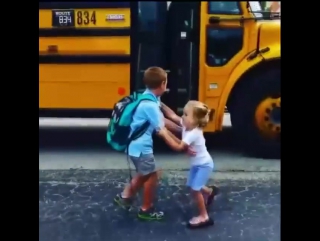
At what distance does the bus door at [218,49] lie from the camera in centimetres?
704

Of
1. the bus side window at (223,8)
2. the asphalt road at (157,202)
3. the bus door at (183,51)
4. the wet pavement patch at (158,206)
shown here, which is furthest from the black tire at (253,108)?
the wet pavement patch at (158,206)

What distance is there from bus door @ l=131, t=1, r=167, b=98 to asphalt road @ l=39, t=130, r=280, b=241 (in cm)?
92

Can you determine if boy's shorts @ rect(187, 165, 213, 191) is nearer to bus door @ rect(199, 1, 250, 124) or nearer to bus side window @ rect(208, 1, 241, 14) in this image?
bus door @ rect(199, 1, 250, 124)

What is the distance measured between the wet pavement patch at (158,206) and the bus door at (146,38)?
1275mm

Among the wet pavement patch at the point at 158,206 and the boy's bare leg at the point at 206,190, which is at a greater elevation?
the boy's bare leg at the point at 206,190

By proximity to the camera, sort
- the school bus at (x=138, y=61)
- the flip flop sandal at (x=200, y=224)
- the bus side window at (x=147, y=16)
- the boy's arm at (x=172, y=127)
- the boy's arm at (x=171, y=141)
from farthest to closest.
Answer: the bus side window at (x=147, y=16), the school bus at (x=138, y=61), the boy's arm at (x=172, y=127), the flip flop sandal at (x=200, y=224), the boy's arm at (x=171, y=141)

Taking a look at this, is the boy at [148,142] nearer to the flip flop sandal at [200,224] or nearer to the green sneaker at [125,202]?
the green sneaker at [125,202]

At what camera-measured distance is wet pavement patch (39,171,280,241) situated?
4.81 metres

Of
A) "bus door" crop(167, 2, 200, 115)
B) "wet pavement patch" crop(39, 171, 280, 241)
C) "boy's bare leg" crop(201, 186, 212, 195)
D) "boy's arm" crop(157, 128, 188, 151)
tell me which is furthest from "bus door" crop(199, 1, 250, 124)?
"boy's arm" crop(157, 128, 188, 151)

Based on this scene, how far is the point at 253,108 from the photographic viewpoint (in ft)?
23.4

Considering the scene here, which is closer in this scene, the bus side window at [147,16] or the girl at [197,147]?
the girl at [197,147]
